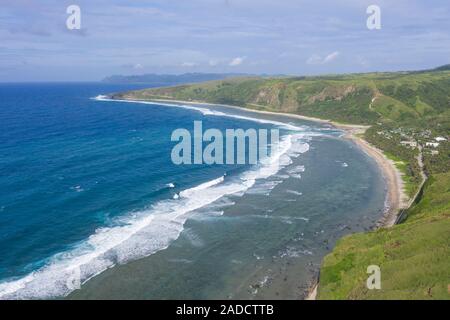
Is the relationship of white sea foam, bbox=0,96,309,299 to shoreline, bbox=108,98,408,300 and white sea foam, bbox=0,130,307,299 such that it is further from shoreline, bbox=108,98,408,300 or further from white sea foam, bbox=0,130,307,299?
shoreline, bbox=108,98,408,300

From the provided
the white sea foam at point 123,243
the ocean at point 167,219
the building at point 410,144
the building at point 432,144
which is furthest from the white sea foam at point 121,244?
the building at point 432,144

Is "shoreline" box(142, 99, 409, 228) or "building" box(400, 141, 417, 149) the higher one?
"building" box(400, 141, 417, 149)

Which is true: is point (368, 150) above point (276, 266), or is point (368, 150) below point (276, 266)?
above

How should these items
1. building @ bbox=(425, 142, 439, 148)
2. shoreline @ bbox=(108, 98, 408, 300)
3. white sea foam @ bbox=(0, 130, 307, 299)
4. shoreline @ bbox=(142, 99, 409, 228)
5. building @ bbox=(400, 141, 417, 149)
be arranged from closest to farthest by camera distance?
white sea foam @ bbox=(0, 130, 307, 299) → shoreline @ bbox=(108, 98, 408, 300) → shoreline @ bbox=(142, 99, 409, 228) → building @ bbox=(425, 142, 439, 148) → building @ bbox=(400, 141, 417, 149)

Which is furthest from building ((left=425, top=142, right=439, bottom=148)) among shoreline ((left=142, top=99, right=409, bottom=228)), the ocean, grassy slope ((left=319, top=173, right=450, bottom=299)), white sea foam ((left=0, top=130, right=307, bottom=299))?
grassy slope ((left=319, top=173, right=450, bottom=299))

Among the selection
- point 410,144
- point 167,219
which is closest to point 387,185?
point 410,144

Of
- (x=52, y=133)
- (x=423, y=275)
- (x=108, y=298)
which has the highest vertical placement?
(x=52, y=133)

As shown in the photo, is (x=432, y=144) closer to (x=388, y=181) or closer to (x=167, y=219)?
(x=388, y=181)

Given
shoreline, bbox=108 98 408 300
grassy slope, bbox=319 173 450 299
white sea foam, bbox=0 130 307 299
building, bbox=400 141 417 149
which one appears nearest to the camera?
grassy slope, bbox=319 173 450 299

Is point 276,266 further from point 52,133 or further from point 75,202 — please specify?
point 52,133
